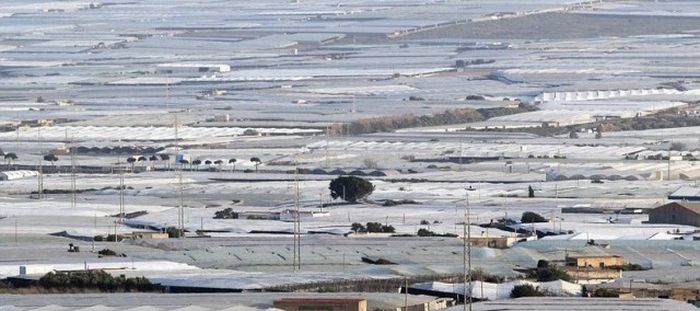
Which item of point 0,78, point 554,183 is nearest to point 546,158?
point 554,183

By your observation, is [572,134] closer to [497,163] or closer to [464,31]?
[497,163]

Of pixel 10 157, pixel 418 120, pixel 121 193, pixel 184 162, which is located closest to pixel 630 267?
pixel 121 193

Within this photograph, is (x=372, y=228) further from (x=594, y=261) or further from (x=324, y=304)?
(x=324, y=304)

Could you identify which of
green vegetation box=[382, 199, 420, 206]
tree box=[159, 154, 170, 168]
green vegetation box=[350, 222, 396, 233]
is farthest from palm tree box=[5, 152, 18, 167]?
green vegetation box=[350, 222, 396, 233]

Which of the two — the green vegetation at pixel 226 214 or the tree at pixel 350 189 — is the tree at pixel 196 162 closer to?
the tree at pixel 350 189

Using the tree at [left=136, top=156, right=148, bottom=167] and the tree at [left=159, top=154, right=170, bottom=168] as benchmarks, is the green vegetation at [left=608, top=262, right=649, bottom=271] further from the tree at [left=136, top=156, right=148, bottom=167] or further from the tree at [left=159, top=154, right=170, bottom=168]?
the tree at [left=136, top=156, right=148, bottom=167]

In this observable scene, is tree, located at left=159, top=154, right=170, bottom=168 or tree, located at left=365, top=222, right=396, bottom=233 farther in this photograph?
tree, located at left=159, top=154, right=170, bottom=168

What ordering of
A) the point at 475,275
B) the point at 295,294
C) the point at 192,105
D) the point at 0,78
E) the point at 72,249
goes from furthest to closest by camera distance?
the point at 0,78, the point at 192,105, the point at 72,249, the point at 475,275, the point at 295,294
